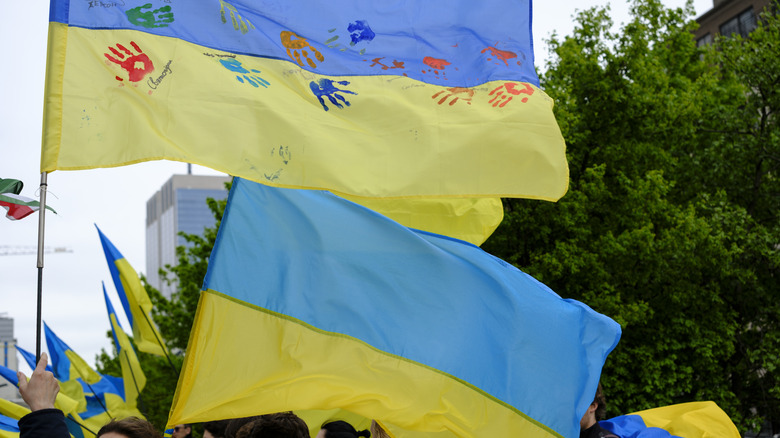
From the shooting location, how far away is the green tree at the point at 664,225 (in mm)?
15469

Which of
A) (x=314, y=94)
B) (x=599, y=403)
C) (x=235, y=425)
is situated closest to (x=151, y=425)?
(x=235, y=425)

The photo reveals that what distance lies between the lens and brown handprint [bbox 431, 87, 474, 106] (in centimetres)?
514

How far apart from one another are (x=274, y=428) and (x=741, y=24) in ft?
130

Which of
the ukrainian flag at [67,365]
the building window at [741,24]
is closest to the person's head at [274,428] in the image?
the ukrainian flag at [67,365]

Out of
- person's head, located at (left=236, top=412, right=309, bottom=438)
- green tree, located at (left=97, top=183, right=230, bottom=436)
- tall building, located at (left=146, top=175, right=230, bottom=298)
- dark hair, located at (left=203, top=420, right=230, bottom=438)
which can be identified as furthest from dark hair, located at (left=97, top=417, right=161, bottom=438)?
tall building, located at (left=146, top=175, right=230, bottom=298)

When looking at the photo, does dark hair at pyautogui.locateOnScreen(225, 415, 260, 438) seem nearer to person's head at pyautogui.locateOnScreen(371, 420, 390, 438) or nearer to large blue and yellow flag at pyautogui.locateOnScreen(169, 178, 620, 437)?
large blue and yellow flag at pyautogui.locateOnScreen(169, 178, 620, 437)

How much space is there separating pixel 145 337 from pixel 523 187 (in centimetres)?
1021

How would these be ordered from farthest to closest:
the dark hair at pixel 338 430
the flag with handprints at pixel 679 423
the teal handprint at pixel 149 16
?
the flag with handprints at pixel 679 423 → the dark hair at pixel 338 430 → the teal handprint at pixel 149 16

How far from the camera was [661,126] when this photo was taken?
17422mm

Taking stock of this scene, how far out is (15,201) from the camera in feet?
17.8

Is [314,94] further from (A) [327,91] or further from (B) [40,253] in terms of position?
(B) [40,253]

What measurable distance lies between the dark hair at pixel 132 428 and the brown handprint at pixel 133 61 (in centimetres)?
178

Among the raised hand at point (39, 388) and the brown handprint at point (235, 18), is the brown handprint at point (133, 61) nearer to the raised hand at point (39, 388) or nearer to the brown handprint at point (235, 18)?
the brown handprint at point (235, 18)

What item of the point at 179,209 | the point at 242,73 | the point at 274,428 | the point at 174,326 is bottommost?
the point at 174,326
